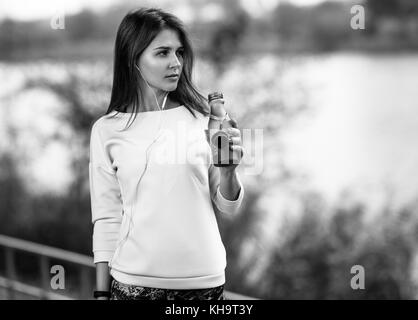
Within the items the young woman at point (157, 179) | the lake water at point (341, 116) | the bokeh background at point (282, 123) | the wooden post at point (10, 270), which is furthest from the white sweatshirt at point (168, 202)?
the lake water at point (341, 116)

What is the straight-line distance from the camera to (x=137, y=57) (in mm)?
1169

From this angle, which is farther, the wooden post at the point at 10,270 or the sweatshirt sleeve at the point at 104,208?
the wooden post at the point at 10,270

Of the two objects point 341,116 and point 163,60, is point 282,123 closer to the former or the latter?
point 341,116

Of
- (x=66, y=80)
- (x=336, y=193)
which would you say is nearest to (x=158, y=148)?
(x=336, y=193)

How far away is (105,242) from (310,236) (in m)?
3.33

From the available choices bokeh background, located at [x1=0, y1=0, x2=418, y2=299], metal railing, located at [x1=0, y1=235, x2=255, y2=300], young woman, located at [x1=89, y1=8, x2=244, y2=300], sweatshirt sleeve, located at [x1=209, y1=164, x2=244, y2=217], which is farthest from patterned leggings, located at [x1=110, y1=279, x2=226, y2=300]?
bokeh background, located at [x1=0, y1=0, x2=418, y2=299]

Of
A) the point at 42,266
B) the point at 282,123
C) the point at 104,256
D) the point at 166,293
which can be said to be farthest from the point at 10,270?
the point at 282,123

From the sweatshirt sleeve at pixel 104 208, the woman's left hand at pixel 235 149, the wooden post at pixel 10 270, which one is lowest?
the wooden post at pixel 10 270

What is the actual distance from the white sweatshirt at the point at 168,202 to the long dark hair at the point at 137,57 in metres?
0.03

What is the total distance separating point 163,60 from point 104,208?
306mm

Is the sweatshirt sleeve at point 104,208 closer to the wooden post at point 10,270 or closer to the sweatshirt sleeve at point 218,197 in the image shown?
the sweatshirt sleeve at point 218,197

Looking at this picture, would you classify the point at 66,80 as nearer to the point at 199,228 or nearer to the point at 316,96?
the point at 316,96

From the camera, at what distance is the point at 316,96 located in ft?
15.2

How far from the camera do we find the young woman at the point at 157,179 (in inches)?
43.1
